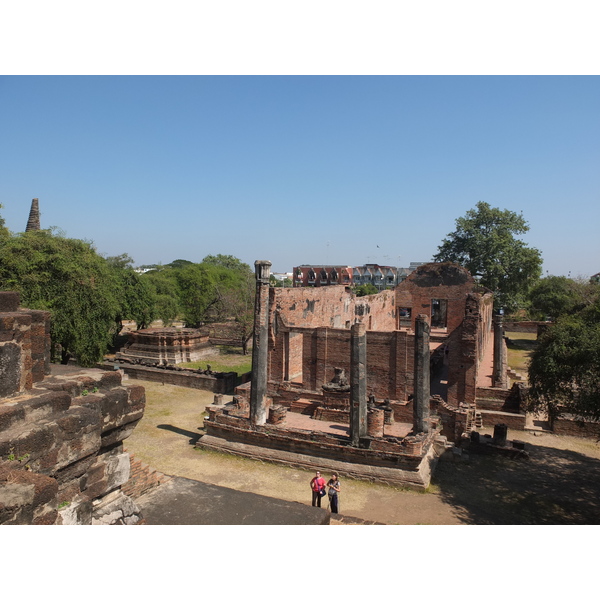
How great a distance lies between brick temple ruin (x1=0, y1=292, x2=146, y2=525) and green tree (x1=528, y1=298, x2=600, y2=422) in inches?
371

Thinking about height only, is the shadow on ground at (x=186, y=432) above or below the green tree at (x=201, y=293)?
below

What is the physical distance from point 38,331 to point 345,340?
15.1 meters

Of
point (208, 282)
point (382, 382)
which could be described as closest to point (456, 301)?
point (382, 382)

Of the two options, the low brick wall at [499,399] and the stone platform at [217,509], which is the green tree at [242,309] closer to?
the low brick wall at [499,399]

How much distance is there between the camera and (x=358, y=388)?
1296 cm

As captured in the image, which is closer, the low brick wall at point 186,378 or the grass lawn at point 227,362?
the low brick wall at point 186,378

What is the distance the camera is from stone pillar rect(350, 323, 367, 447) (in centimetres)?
1243

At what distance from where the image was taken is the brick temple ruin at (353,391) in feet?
40.4

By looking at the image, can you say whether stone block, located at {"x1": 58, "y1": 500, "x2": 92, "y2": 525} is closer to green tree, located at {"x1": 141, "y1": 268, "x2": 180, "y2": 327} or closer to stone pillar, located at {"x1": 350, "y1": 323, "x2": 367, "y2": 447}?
stone pillar, located at {"x1": 350, "y1": 323, "x2": 367, "y2": 447}

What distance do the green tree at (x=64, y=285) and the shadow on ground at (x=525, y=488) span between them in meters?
14.4

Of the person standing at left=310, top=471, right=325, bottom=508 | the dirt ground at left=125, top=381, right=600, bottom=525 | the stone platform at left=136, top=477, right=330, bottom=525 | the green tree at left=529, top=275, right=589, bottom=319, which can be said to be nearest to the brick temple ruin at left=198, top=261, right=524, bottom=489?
A: the dirt ground at left=125, top=381, right=600, bottom=525

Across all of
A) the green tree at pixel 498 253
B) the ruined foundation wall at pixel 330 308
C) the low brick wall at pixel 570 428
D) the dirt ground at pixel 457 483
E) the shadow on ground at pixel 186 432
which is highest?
the green tree at pixel 498 253

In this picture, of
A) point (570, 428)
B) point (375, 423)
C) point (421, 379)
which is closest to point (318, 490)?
point (375, 423)

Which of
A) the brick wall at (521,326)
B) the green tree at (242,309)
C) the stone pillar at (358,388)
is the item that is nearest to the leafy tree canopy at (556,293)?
the brick wall at (521,326)
